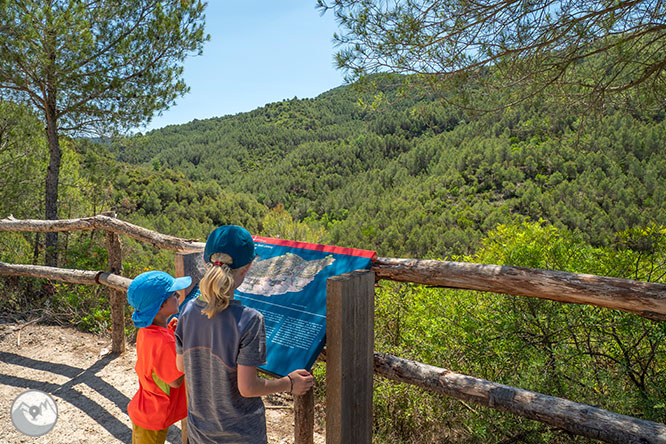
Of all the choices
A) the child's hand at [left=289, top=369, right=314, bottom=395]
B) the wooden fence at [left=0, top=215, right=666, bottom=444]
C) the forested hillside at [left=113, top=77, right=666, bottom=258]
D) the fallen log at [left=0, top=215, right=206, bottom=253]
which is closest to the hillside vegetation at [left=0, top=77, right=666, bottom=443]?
the forested hillside at [left=113, top=77, right=666, bottom=258]

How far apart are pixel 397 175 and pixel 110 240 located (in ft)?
188

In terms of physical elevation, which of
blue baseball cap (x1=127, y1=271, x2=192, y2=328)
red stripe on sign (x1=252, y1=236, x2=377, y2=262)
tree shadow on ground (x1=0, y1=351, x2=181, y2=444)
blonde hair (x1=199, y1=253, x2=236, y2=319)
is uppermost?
red stripe on sign (x1=252, y1=236, x2=377, y2=262)

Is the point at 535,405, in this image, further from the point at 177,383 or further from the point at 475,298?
the point at 475,298

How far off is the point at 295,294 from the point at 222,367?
0.42m

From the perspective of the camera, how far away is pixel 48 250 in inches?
228

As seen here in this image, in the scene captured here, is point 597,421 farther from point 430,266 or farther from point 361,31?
point 361,31

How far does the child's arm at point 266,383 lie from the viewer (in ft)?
4.19

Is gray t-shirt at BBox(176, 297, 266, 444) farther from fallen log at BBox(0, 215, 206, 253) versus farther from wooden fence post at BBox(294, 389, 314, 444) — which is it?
fallen log at BBox(0, 215, 206, 253)

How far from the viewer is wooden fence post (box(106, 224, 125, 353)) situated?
→ 12.5ft

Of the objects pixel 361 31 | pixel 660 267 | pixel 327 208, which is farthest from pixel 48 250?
pixel 327 208

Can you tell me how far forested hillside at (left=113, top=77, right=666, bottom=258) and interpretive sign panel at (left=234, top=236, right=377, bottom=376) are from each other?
2.43 metres

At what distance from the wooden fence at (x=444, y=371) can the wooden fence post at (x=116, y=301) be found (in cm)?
273

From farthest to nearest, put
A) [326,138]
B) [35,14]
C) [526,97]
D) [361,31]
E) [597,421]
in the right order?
[326,138] < [35,14] < [526,97] < [361,31] < [597,421]

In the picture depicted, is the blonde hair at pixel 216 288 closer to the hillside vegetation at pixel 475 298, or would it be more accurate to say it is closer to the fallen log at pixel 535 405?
the fallen log at pixel 535 405
